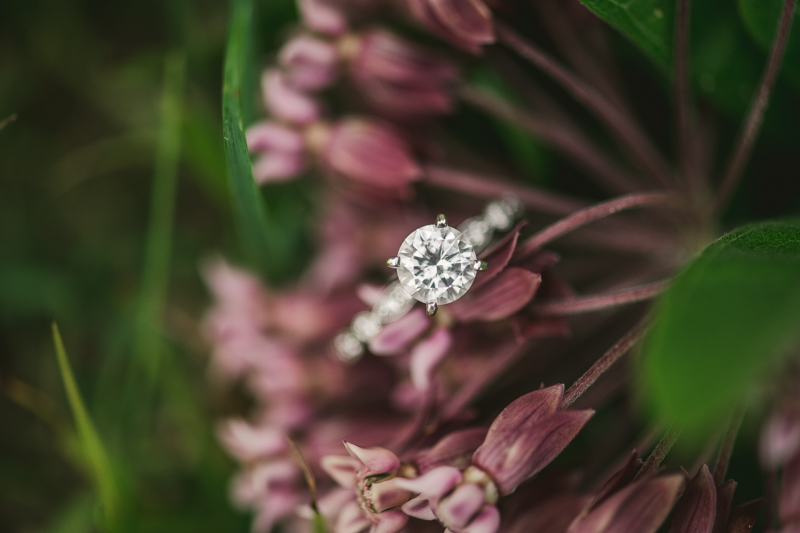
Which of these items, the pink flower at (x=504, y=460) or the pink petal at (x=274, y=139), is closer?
the pink flower at (x=504, y=460)

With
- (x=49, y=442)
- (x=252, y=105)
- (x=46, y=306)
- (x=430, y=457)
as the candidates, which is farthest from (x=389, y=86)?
(x=49, y=442)

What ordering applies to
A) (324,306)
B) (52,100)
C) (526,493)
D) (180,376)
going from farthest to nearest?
1. (52,100)
2. (180,376)
3. (324,306)
4. (526,493)

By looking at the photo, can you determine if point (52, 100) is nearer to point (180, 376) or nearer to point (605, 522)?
point (180, 376)

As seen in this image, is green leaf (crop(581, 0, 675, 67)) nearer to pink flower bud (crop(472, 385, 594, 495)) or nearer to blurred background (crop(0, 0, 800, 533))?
blurred background (crop(0, 0, 800, 533))

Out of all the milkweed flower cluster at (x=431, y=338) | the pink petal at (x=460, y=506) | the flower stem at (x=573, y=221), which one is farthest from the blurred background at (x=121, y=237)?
the pink petal at (x=460, y=506)

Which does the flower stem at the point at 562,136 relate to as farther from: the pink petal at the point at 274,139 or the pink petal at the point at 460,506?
the pink petal at the point at 460,506

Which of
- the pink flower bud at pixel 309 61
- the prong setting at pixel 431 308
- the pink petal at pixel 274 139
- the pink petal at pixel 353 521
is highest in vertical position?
the pink flower bud at pixel 309 61
